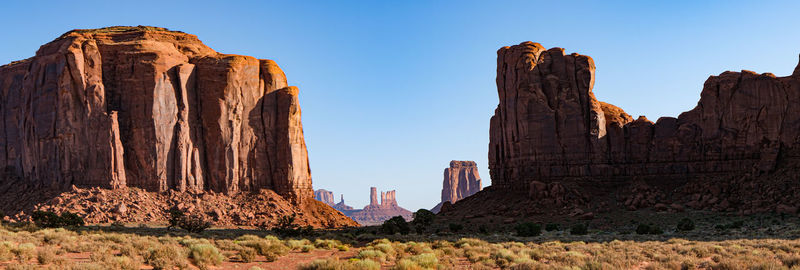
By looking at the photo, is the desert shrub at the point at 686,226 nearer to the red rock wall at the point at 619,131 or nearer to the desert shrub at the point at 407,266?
the red rock wall at the point at 619,131

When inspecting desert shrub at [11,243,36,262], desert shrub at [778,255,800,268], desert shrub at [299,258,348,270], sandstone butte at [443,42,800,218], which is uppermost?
sandstone butte at [443,42,800,218]

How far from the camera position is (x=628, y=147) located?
60.2 m

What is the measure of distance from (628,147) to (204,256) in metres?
49.7

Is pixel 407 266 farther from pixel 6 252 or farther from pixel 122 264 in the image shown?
pixel 6 252

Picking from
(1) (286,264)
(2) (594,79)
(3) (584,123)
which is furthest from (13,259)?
(2) (594,79)

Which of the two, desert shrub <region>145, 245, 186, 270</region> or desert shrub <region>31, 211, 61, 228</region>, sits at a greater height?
desert shrub <region>31, 211, 61, 228</region>

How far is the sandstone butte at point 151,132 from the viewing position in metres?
56.7

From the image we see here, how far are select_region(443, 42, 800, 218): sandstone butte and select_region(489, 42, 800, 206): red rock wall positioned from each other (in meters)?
0.10

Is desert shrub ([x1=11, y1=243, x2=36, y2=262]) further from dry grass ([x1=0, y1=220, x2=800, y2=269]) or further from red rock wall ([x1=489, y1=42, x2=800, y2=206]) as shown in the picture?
red rock wall ([x1=489, y1=42, x2=800, y2=206])

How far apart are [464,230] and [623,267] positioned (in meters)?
30.8

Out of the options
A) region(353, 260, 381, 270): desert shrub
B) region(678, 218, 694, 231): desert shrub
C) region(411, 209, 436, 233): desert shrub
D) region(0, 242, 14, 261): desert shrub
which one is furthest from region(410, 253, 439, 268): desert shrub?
region(411, 209, 436, 233): desert shrub

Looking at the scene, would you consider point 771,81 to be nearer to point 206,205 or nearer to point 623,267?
point 623,267

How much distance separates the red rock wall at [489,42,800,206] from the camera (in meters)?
54.2

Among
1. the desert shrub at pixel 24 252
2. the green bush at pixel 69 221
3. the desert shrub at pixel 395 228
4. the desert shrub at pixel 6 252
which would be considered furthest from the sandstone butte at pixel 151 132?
the desert shrub at pixel 24 252
